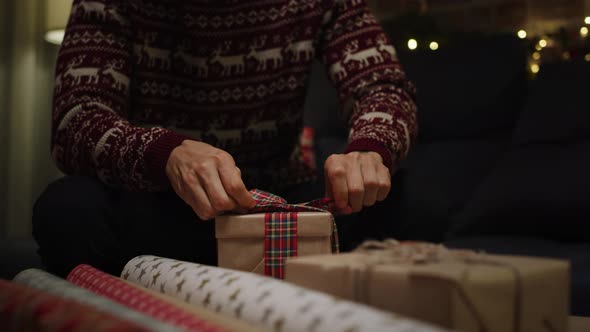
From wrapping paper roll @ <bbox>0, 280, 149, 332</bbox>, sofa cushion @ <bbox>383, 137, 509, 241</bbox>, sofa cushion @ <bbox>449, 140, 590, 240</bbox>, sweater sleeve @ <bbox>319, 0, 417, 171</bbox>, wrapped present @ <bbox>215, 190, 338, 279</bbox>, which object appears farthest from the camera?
sofa cushion @ <bbox>383, 137, 509, 241</bbox>

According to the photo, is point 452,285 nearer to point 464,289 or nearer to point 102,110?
point 464,289

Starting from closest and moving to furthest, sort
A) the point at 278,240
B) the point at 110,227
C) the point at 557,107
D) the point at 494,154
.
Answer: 1. the point at 278,240
2. the point at 110,227
3. the point at 557,107
4. the point at 494,154

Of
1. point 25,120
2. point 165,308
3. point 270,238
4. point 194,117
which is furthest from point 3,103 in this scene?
point 165,308

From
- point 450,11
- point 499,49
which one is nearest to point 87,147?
point 499,49

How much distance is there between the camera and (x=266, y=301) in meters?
0.44

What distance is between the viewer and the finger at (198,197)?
667mm

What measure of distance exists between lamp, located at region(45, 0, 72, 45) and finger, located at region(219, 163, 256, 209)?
182cm

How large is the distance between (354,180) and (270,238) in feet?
0.50

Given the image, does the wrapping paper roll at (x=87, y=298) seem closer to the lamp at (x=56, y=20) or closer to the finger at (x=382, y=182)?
the finger at (x=382, y=182)

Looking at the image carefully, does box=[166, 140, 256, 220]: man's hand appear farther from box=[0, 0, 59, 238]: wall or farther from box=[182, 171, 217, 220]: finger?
box=[0, 0, 59, 238]: wall

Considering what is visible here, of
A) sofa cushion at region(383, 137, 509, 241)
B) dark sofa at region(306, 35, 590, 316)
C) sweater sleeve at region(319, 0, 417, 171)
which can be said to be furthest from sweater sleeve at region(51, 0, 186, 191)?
sofa cushion at region(383, 137, 509, 241)

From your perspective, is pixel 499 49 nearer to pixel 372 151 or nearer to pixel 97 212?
pixel 372 151

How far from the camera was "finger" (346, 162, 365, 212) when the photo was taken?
0.70 metres

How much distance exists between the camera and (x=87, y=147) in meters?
0.86
